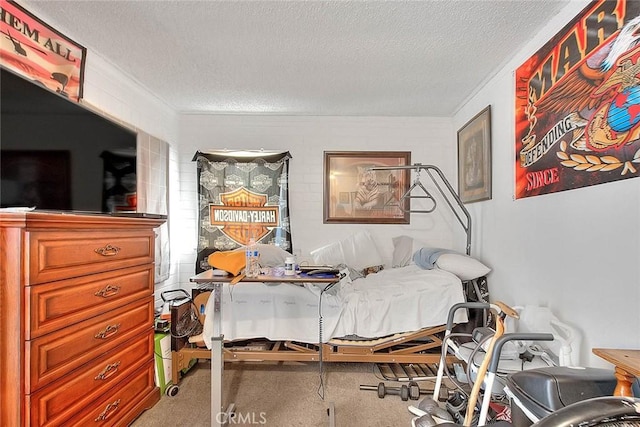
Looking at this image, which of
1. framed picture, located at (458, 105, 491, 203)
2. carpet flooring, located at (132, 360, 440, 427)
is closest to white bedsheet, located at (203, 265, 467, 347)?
carpet flooring, located at (132, 360, 440, 427)

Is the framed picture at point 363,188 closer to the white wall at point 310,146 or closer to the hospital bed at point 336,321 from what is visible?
the white wall at point 310,146

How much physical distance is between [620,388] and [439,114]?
10.5ft

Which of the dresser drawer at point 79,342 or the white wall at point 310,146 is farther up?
the white wall at point 310,146

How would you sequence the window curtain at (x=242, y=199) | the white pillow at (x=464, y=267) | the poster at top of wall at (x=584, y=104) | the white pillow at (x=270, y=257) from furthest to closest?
the window curtain at (x=242, y=199)
the white pillow at (x=270, y=257)
the white pillow at (x=464, y=267)
the poster at top of wall at (x=584, y=104)

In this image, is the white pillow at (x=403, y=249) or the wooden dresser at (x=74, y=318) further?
the white pillow at (x=403, y=249)

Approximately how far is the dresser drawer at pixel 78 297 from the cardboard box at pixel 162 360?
531 millimetres

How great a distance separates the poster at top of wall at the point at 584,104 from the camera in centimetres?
144

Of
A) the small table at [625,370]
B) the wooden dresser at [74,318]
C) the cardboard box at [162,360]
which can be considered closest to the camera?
the small table at [625,370]

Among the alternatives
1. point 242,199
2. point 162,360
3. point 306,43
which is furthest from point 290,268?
point 242,199

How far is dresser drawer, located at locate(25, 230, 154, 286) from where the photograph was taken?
138 cm

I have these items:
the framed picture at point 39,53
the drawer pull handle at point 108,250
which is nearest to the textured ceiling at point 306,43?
the framed picture at point 39,53

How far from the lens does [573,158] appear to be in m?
1.77

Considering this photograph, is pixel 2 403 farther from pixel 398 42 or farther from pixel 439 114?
pixel 439 114

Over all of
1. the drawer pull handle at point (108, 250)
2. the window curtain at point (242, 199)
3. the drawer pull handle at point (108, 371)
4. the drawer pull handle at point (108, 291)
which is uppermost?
the window curtain at point (242, 199)
